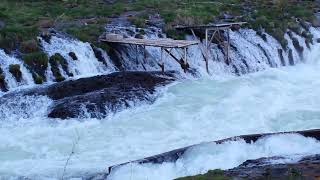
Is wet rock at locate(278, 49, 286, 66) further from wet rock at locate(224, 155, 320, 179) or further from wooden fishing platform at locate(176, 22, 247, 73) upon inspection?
wet rock at locate(224, 155, 320, 179)

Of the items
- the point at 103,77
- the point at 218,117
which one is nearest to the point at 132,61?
the point at 103,77

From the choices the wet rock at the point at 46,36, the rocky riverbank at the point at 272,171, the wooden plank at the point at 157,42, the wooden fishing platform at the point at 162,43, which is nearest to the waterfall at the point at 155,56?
the wet rock at the point at 46,36

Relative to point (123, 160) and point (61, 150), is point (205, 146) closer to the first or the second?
Answer: point (123, 160)

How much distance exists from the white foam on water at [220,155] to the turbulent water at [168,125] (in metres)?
0.03

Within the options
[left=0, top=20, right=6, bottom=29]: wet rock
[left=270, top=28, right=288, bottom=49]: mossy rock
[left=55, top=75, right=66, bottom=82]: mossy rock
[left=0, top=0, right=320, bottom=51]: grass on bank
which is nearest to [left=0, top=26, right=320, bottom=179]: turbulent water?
[left=55, top=75, right=66, bottom=82]: mossy rock

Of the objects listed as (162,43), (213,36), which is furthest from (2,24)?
(213,36)

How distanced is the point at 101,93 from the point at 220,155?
891 cm

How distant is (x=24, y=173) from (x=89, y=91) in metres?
8.52

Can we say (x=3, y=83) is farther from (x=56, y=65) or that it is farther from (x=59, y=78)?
(x=56, y=65)

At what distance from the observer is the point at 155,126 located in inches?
813

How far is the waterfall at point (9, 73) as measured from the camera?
25375 millimetres

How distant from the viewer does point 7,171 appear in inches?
643

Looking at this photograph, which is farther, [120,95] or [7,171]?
[120,95]

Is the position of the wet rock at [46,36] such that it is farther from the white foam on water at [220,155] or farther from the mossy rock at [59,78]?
the white foam on water at [220,155]
